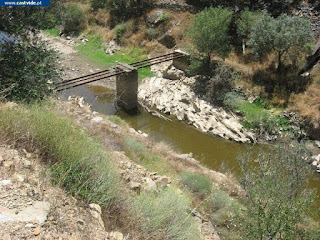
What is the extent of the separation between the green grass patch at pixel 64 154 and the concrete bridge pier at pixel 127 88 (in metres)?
11.4

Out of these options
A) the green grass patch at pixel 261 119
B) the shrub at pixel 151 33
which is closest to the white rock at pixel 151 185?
the green grass patch at pixel 261 119

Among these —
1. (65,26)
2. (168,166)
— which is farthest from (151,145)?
(65,26)

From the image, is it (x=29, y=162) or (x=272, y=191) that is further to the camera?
(x=272, y=191)

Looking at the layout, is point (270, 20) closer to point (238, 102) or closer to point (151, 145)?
point (238, 102)

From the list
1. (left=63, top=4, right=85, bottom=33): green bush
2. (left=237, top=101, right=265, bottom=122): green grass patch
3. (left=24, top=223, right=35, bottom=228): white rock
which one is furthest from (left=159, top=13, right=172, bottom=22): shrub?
(left=24, top=223, right=35, bottom=228): white rock

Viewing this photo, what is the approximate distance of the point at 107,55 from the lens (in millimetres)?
23391

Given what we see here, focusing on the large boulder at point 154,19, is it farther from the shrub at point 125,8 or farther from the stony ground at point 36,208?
the stony ground at point 36,208

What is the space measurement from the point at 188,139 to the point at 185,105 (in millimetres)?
2466

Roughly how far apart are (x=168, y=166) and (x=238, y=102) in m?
8.12

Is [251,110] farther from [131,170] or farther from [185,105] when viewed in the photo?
[131,170]

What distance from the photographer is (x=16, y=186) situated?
418 centimetres

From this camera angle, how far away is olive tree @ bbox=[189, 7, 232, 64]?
17.5 metres

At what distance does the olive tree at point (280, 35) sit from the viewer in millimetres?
16359

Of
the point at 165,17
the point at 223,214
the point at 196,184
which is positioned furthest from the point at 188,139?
the point at 165,17
